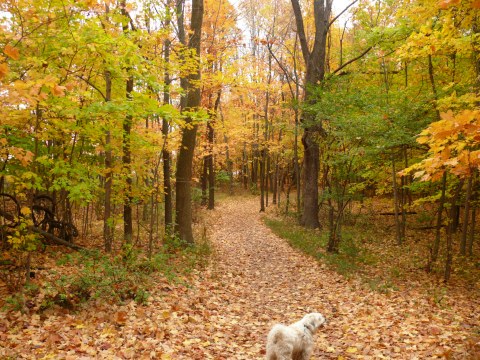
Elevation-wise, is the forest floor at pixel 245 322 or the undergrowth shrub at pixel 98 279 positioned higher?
the undergrowth shrub at pixel 98 279

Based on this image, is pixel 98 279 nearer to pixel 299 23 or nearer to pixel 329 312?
pixel 329 312

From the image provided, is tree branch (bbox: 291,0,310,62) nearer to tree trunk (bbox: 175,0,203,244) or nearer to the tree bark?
the tree bark

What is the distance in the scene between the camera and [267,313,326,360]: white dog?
166 inches

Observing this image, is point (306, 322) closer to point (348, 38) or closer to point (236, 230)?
point (236, 230)

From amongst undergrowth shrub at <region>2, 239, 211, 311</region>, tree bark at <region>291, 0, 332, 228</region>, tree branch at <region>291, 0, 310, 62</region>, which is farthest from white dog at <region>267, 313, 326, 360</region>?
tree branch at <region>291, 0, 310, 62</region>

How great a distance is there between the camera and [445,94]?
9.24m

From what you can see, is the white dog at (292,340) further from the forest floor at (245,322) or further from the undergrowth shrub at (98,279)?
the undergrowth shrub at (98,279)

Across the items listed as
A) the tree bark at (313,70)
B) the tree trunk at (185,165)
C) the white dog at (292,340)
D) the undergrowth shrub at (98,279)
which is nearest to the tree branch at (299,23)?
the tree bark at (313,70)

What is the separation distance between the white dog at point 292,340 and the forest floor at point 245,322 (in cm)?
95

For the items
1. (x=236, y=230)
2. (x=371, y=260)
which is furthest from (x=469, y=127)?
(x=236, y=230)

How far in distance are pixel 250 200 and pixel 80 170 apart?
82.4 feet

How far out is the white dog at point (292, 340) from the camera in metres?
4.21

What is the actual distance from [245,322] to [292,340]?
8.80 ft

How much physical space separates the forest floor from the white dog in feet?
3.12
